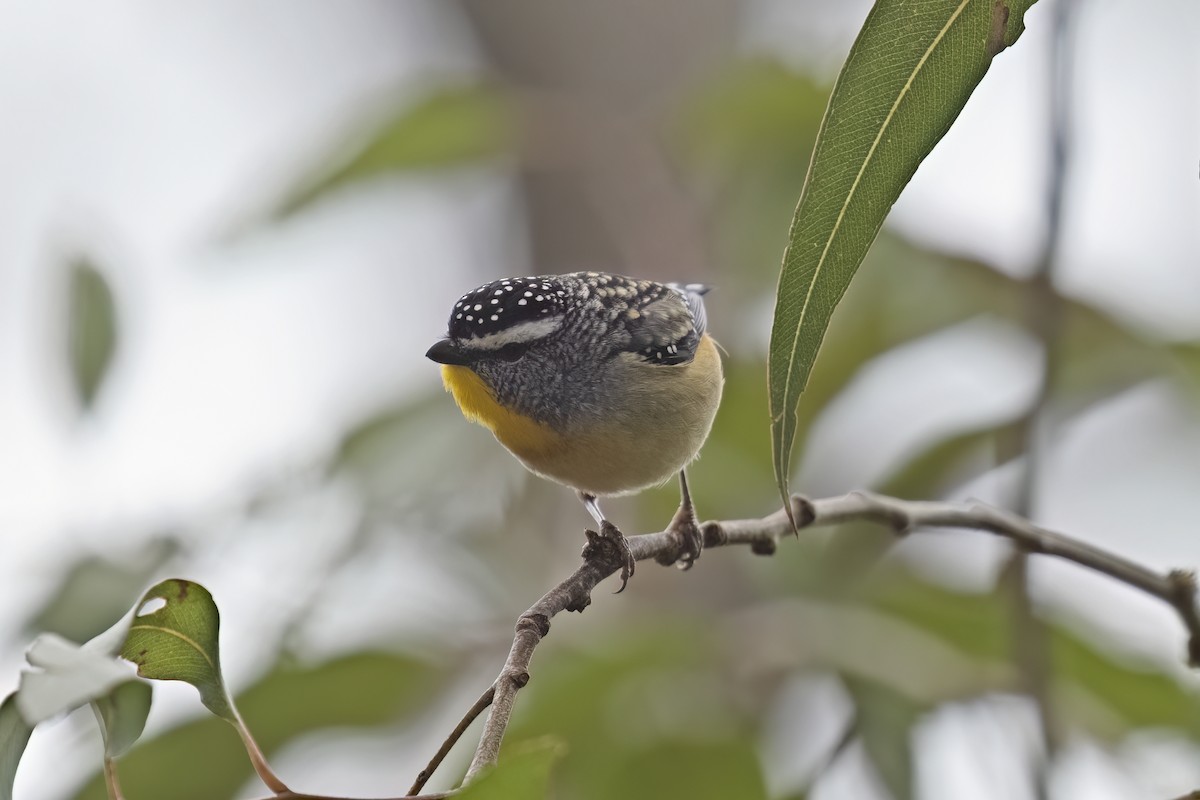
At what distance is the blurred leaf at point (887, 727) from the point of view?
2.53 m

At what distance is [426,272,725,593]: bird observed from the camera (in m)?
2.26

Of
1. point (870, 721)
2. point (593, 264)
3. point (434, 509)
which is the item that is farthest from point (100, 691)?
point (593, 264)

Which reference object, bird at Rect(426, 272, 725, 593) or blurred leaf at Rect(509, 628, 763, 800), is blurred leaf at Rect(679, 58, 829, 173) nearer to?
bird at Rect(426, 272, 725, 593)

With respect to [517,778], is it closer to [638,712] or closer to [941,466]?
[638,712]

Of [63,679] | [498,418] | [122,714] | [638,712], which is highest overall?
[63,679]

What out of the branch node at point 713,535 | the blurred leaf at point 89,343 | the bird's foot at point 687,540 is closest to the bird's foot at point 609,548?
the branch node at point 713,535

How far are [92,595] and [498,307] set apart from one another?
49.4 inches

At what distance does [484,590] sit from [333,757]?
24.4 inches

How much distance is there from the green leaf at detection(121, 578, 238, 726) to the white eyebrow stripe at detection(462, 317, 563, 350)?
0.93 m

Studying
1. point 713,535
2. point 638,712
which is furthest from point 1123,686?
point 713,535

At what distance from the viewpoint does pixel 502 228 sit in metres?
5.42

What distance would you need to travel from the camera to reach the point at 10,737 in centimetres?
124

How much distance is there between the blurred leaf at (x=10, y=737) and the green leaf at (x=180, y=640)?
0.20 m

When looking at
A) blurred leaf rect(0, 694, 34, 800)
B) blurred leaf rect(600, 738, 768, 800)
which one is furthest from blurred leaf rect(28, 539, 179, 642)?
blurred leaf rect(0, 694, 34, 800)
